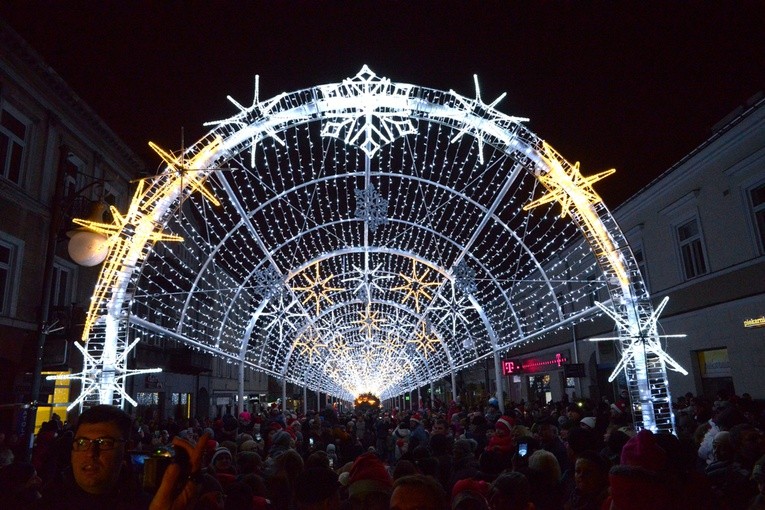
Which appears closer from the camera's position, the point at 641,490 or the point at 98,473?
the point at 641,490

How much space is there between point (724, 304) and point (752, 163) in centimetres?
436

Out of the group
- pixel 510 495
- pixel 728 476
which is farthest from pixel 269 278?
pixel 510 495

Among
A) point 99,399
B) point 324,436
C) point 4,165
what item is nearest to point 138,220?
point 99,399

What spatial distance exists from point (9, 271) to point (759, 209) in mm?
21433

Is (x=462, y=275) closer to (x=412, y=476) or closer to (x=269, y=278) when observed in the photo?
(x=269, y=278)

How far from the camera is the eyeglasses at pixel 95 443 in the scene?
2.68 metres

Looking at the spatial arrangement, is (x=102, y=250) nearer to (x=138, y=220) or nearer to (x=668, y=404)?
(x=138, y=220)

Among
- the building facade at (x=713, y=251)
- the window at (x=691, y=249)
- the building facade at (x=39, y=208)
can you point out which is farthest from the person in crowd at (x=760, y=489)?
the window at (x=691, y=249)

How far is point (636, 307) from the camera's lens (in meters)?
10.8

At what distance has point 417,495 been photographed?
3062 millimetres

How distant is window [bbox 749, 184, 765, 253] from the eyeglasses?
17.2 meters

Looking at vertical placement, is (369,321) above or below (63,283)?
below

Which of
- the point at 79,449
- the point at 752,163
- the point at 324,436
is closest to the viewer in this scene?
the point at 79,449

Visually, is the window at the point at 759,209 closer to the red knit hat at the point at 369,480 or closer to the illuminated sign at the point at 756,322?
the illuminated sign at the point at 756,322
